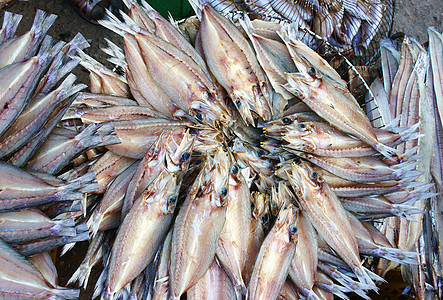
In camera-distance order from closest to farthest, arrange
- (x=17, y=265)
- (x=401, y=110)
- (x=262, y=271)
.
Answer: (x=17, y=265) < (x=262, y=271) < (x=401, y=110)

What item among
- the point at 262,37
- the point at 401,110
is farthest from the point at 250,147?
the point at 401,110

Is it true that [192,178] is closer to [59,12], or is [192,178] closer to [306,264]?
[306,264]

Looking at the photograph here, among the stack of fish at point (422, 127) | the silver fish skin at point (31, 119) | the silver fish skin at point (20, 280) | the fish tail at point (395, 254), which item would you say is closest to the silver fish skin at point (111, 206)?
the silver fish skin at point (20, 280)

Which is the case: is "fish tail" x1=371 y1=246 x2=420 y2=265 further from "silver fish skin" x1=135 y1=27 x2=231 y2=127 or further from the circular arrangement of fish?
"silver fish skin" x1=135 y1=27 x2=231 y2=127

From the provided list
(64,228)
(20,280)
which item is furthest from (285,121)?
(20,280)

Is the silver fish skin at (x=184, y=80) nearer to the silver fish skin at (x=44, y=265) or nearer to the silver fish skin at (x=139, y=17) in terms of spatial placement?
the silver fish skin at (x=139, y=17)

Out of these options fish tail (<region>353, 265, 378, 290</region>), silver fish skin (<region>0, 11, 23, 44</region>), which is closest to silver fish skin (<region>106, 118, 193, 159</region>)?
silver fish skin (<region>0, 11, 23, 44</region>)
